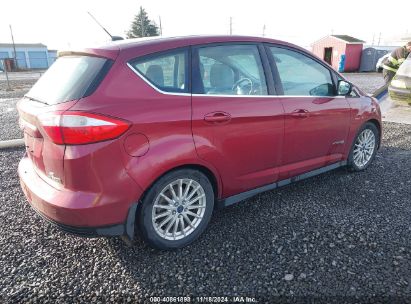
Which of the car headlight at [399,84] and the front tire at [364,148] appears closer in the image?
the front tire at [364,148]

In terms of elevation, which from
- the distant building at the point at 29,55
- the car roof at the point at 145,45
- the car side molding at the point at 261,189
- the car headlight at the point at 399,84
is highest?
the car roof at the point at 145,45

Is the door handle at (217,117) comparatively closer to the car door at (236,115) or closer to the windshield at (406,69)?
the car door at (236,115)

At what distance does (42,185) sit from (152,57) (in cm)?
131

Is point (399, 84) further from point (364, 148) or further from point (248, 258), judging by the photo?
point (248, 258)

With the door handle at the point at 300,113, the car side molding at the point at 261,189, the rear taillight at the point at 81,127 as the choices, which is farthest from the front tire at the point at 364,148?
the rear taillight at the point at 81,127

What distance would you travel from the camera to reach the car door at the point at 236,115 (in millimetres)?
2699

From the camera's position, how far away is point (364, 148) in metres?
4.48

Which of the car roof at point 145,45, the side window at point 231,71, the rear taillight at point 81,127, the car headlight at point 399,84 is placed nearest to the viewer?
the rear taillight at point 81,127

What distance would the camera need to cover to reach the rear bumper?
7.52 feet

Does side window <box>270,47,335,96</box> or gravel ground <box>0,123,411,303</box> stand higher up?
side window <box>270,47,335,96</box>

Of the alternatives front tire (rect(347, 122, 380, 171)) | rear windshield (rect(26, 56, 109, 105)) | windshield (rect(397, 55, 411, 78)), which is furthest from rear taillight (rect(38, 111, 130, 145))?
windshield (rect(397, 55, 411, 78))

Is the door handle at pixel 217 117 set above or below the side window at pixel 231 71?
below

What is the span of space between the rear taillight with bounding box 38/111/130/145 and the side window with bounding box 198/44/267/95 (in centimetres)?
84

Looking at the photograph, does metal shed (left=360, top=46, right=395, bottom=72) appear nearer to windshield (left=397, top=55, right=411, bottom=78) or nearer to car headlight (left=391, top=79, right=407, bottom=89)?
windshield (left=397, top=55, right=411, bottom=78)
